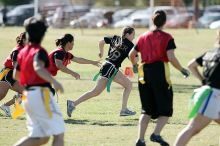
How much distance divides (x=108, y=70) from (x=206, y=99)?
543cm

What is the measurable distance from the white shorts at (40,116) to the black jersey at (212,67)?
6.19ft

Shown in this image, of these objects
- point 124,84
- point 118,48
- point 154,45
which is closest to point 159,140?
point 154,45

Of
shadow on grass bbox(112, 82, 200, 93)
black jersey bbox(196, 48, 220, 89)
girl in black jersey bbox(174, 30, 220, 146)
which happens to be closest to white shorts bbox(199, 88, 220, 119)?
girl in black jersey bbox(174, 30, 220, 146)

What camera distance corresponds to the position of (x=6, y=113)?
46.5 ft

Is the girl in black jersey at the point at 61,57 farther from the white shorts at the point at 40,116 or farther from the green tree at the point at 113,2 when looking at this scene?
the green tree at the point at 113,2

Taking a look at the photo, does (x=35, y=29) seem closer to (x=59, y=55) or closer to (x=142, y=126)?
(x=142, y=126)

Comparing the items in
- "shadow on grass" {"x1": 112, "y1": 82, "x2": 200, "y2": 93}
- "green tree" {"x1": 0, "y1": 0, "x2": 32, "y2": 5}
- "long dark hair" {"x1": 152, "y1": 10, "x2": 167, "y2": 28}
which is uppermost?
"long dark hair" {"x1": 152, "y1": 10, "x2": 167, "y2": 28}

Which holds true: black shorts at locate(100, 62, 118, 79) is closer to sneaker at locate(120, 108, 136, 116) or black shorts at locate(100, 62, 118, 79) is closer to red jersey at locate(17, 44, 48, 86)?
sneaker at locate(120, 108, 136, 116)

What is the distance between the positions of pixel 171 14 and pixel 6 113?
1578 inches

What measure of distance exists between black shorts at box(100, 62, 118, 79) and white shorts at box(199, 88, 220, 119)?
5.38m

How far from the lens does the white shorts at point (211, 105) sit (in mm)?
8898

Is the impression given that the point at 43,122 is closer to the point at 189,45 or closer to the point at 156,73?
the point at 156,73

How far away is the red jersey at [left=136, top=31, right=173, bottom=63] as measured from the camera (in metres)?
10.5

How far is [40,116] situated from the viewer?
854 centimetres
